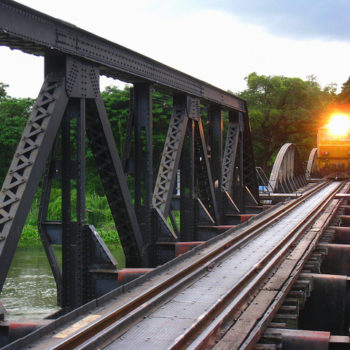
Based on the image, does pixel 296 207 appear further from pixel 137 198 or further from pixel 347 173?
pixel 347 173

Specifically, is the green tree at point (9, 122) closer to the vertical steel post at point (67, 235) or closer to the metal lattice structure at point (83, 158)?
the metal lattice structure at point (83, 158)

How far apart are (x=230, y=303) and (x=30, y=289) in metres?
14.1

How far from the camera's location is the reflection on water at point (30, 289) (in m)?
18.5

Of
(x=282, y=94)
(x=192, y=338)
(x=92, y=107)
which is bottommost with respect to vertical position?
(x=192, y=338)

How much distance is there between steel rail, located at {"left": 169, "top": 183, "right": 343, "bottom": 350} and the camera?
694cm

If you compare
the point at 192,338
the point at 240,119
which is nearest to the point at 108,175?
the point at 192,338

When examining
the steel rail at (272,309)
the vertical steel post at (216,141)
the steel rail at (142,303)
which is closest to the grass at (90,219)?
the vertical steel post at (216,141)

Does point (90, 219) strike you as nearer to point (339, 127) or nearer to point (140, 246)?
point (339, 127)

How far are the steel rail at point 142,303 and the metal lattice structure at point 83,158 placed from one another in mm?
1003

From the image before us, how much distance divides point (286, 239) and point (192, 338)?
314 inches

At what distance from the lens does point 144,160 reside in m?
13.0

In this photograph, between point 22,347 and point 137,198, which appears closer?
point 22,347

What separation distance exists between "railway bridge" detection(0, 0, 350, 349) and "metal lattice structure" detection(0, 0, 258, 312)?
0.02m

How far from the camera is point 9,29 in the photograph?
8.27 metres
